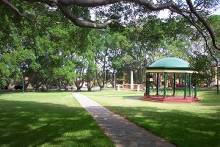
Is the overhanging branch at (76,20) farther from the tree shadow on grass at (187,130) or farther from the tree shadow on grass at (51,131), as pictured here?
the tree shadow on grass at (187,130)

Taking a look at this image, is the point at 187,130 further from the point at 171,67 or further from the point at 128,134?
the point at 171,67

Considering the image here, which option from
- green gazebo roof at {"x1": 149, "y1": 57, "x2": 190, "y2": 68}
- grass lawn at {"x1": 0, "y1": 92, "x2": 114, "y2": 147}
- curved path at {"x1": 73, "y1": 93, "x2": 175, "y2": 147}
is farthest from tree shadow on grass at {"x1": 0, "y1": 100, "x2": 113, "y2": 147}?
green gazebo roof at {"x1": 149, "y1": 57, "x2": 190, "y2": 68}

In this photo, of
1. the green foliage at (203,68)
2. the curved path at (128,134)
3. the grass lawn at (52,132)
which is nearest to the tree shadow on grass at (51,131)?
the grass lawn at (52,132)

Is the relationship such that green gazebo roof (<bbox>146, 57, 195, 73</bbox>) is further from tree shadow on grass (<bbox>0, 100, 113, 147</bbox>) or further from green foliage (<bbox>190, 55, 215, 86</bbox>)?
green foliage (<bbox>190, 55, 215, 86</bbox>)

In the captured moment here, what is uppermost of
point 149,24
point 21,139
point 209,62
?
point 149,24

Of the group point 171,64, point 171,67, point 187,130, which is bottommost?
point 187,130

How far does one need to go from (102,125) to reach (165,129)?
2554mm

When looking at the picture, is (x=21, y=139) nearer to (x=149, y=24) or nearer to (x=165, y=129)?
(x=165, y=129)

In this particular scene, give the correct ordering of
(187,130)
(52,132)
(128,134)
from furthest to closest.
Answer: (187,130), (52,132), (128,134)

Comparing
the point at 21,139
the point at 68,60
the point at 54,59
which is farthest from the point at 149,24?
the point at 68,60

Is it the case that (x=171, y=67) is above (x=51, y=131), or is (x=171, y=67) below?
above

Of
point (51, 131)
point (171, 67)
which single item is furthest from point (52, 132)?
point (171, 67)

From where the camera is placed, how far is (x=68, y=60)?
64.7 m

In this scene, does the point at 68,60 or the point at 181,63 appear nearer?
the point at 181,63
